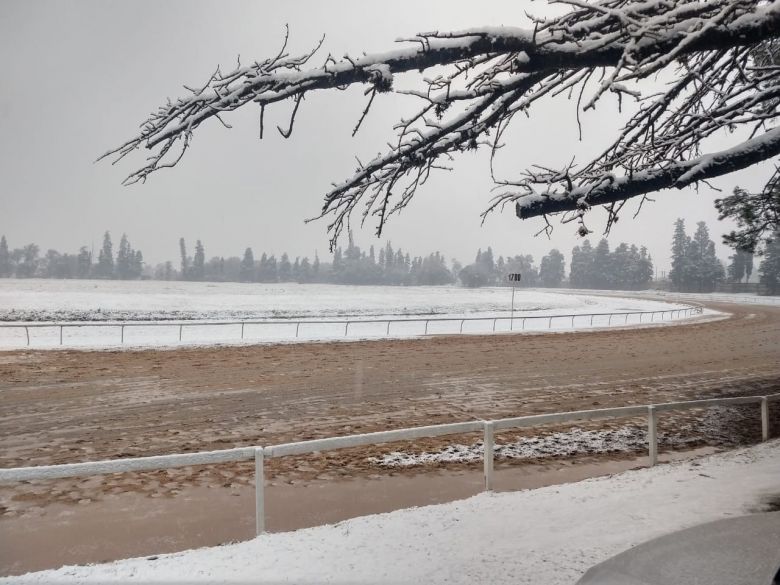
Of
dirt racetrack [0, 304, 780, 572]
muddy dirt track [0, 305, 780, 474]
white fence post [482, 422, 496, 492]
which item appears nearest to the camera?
white fence post [482, 422, 496, 492]

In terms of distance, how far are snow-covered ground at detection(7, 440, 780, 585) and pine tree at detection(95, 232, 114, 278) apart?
510 feet

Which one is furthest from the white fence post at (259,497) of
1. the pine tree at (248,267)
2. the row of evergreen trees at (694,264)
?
the pine tree at (248,267)

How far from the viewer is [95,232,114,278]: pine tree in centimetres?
14338

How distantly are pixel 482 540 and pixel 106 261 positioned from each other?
157 m

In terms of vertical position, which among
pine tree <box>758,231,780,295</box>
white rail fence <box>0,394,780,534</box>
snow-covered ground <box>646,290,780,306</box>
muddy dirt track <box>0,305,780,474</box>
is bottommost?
muddy dirt track <box>0,305,780,474</box>

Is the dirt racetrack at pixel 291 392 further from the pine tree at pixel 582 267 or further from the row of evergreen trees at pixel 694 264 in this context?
the pine tree at pixel 582 267

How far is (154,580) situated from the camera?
4.25 metres

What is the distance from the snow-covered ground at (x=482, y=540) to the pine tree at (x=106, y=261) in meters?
155

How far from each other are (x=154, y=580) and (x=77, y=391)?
960 centimetres

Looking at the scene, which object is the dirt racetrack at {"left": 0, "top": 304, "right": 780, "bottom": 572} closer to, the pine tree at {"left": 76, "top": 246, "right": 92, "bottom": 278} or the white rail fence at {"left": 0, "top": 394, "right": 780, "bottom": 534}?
the white rail fence at {"left": 0, "top": 394, "right": 780, "bottom": 534}

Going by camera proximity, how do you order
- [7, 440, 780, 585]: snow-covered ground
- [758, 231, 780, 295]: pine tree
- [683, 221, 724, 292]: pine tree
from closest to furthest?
1. [7, 440, 780, 585]: snow-covered ground
2. [758, 231, 780, 295]: pine tree
3. [683, 221, 724, 292]: pine tree

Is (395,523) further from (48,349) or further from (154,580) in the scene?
(48,349)

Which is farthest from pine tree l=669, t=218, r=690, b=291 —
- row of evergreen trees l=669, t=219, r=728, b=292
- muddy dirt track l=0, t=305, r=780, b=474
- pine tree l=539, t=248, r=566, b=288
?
muddy dirt track l=0, t=305, r=780, b=474

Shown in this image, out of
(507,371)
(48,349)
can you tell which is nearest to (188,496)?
(507,371)
